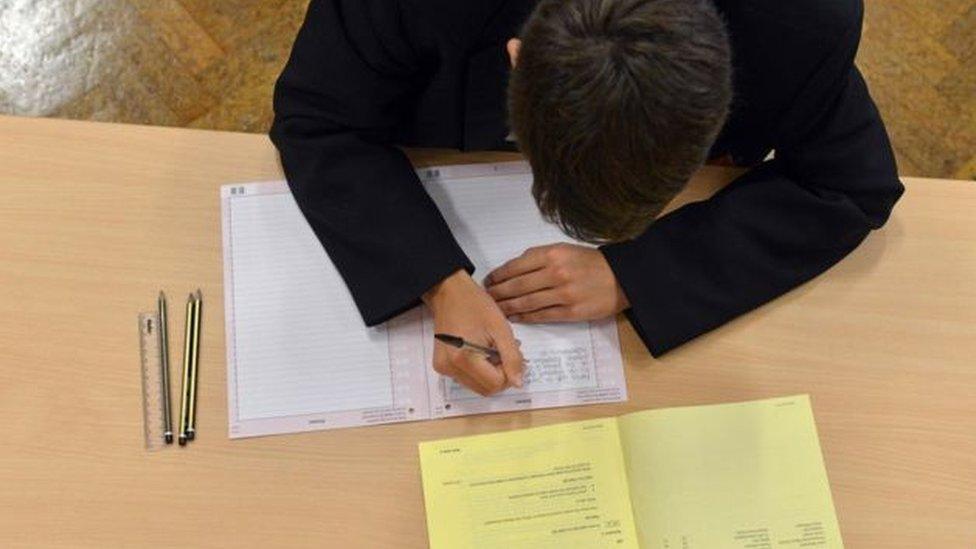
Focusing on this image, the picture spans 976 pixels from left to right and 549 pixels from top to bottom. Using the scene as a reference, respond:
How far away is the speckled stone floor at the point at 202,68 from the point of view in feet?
4.87

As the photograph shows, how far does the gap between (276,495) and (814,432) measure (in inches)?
19.6

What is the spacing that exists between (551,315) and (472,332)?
0.08m

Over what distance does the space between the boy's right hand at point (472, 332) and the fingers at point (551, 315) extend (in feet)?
0.06

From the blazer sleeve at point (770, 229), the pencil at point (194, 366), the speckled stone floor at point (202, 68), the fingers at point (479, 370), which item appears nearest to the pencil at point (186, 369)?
the pencil at point (194, 366)

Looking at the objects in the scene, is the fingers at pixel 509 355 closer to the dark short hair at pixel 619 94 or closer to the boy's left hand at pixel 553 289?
the boy's left hand at pixel 553 289

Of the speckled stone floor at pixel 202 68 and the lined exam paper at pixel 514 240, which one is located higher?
the speckled stone floor at pixel 202 68

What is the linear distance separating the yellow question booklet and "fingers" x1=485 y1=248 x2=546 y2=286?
5.9 inches

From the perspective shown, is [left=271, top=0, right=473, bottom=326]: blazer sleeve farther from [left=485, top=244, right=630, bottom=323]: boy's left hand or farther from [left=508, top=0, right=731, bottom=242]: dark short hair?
[left=508, top=0, right=731, bottom=242]: dark short hair

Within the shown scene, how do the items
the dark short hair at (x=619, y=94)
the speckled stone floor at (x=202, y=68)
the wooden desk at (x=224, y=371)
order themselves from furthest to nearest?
the speckled stone floor at (x=202, y=68)
the wooden desk at (x=224, y=371)
the dark short hair at (x=619, y=94)

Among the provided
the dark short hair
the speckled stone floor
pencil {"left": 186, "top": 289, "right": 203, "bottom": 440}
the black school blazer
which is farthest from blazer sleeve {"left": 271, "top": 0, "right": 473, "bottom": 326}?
the speckled stone floor

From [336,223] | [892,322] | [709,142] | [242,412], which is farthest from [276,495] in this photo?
[892,322]

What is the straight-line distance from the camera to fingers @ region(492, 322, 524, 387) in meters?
0.81

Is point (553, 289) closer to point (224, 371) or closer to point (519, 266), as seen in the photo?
point (519, 266)

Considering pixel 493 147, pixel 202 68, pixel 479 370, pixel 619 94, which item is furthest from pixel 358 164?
pixel 202 68
